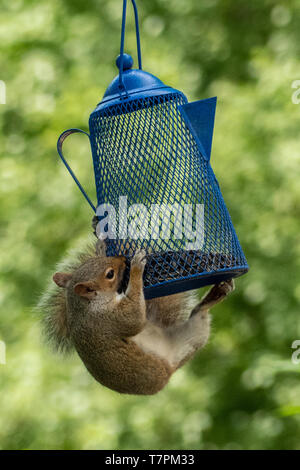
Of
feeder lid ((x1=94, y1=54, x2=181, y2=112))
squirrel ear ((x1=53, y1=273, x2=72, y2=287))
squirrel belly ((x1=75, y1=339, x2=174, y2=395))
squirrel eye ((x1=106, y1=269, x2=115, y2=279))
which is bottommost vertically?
squirrel belly ((x1=75, y1=339, x2=174, y2=395))

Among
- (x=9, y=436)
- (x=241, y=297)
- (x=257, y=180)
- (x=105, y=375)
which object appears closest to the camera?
(x=105, y=375)

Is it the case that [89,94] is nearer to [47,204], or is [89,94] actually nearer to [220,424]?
[47,204]

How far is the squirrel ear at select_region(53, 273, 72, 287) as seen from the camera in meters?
2.69

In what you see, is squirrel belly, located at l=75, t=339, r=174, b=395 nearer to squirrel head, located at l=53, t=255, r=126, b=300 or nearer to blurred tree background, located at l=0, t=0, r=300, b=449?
squirrel head, located at l=53, t=255, r=126, b=300

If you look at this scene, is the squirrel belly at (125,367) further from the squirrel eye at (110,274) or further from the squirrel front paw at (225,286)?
the squirrel front paw at (225,286)

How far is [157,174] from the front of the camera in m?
2.67

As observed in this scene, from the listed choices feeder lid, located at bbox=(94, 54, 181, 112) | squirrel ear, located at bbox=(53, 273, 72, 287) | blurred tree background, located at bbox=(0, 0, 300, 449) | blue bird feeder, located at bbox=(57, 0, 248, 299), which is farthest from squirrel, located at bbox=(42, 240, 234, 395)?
blurred tree background, located at bbox=(0, 0, 300, 449)

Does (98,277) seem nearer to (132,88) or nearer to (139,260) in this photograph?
(139,260)

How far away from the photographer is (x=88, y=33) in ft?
19.7

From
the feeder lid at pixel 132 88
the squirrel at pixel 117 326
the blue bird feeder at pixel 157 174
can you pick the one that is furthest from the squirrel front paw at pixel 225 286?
the feeder lid at pixel 132 88

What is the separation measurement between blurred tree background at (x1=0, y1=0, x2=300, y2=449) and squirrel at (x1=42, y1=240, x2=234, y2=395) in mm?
2288

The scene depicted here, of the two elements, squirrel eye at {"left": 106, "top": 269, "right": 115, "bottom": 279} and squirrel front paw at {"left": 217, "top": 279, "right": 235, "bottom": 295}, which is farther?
squirrel front paw at {"left": 217, "top": 279, "right": 235, "bottom": 295}

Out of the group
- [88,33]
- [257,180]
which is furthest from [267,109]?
[88,33]

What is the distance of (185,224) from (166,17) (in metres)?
4.33
